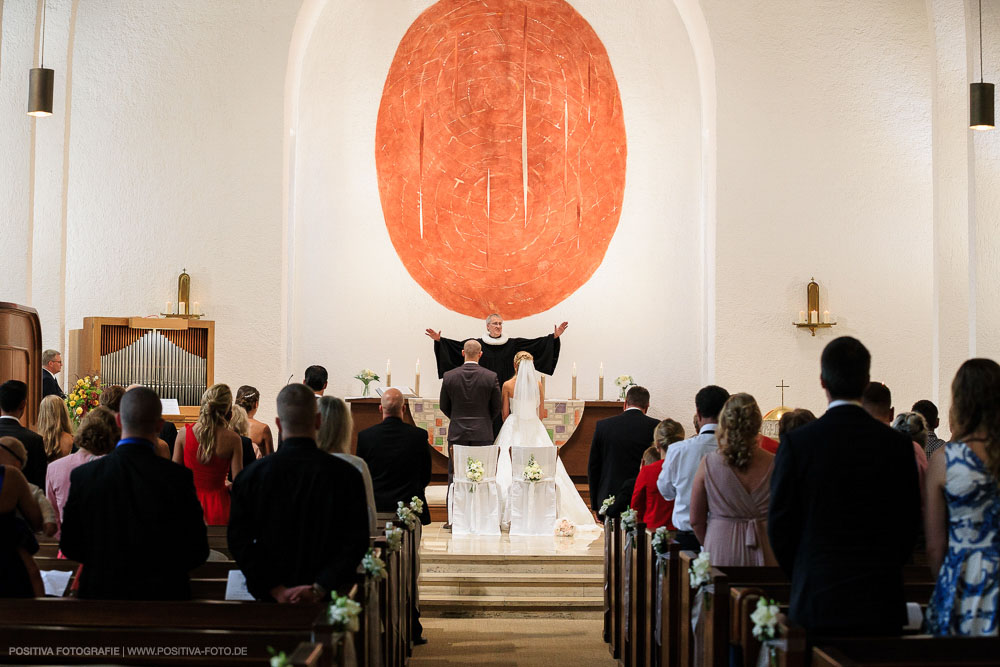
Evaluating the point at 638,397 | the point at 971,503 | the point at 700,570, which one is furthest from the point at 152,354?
the point at 971,503

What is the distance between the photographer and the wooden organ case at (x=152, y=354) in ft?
33.6

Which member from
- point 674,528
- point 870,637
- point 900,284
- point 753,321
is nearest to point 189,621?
point 870,637

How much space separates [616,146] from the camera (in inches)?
501

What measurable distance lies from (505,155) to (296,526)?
9.76m

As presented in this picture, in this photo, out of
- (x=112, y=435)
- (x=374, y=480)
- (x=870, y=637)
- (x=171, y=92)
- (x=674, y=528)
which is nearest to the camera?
(x=870, y=637)

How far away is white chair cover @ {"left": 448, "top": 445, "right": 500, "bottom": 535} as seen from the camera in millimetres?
9172

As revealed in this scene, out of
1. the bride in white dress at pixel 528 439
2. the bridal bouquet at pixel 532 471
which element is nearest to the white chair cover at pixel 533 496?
the bridal bouquet at pixel 532 471

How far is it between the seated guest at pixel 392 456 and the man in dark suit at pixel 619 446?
138 centimetres

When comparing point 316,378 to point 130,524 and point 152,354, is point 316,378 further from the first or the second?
point 152,354

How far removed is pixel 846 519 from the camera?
302 centimetres

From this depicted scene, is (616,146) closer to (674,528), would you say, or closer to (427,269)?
(427,269)

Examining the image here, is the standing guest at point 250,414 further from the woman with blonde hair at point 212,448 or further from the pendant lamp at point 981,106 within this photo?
the pendant lamp at point 981,106

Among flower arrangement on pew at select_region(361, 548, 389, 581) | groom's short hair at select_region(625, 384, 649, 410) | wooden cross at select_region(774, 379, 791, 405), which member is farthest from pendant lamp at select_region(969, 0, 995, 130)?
flower arrangement on pew at select_region(361, 548, 389, 581)

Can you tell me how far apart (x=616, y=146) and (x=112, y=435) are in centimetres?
910
